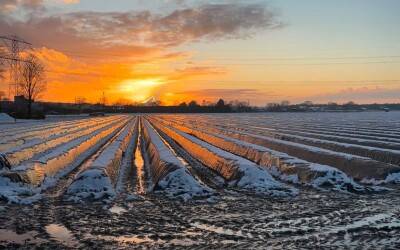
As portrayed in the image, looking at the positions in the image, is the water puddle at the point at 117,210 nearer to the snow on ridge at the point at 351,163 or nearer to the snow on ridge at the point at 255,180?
the snow on ridge at the point at 255,180

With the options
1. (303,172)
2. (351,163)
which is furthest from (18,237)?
(351,163)

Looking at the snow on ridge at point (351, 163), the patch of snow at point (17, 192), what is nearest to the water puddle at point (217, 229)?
the patch of snow at point (17, 192)

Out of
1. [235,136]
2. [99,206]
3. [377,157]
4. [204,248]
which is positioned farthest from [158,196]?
[235,136]

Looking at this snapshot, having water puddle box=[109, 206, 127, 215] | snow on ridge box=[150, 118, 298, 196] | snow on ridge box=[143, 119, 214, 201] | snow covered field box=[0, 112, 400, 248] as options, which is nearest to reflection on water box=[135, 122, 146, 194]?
snow covered field box=[0, 112, 400, 248]

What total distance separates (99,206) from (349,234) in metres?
5.38

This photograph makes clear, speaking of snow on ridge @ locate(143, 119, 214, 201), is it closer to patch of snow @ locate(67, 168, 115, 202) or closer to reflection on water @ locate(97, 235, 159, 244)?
patch of snow @ locate(67, 168, 115, 202)

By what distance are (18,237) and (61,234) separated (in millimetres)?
692

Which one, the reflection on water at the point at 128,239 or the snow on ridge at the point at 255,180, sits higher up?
the snow on ridge at the point at 255,180

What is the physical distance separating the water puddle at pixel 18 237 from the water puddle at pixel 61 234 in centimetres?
27

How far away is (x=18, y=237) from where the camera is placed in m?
8.02

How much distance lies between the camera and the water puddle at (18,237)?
777 centimetres

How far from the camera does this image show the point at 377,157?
18594 mm

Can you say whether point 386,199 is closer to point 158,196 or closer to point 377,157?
point 158,196

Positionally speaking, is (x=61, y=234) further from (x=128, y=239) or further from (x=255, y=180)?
(x=255, y=180)
